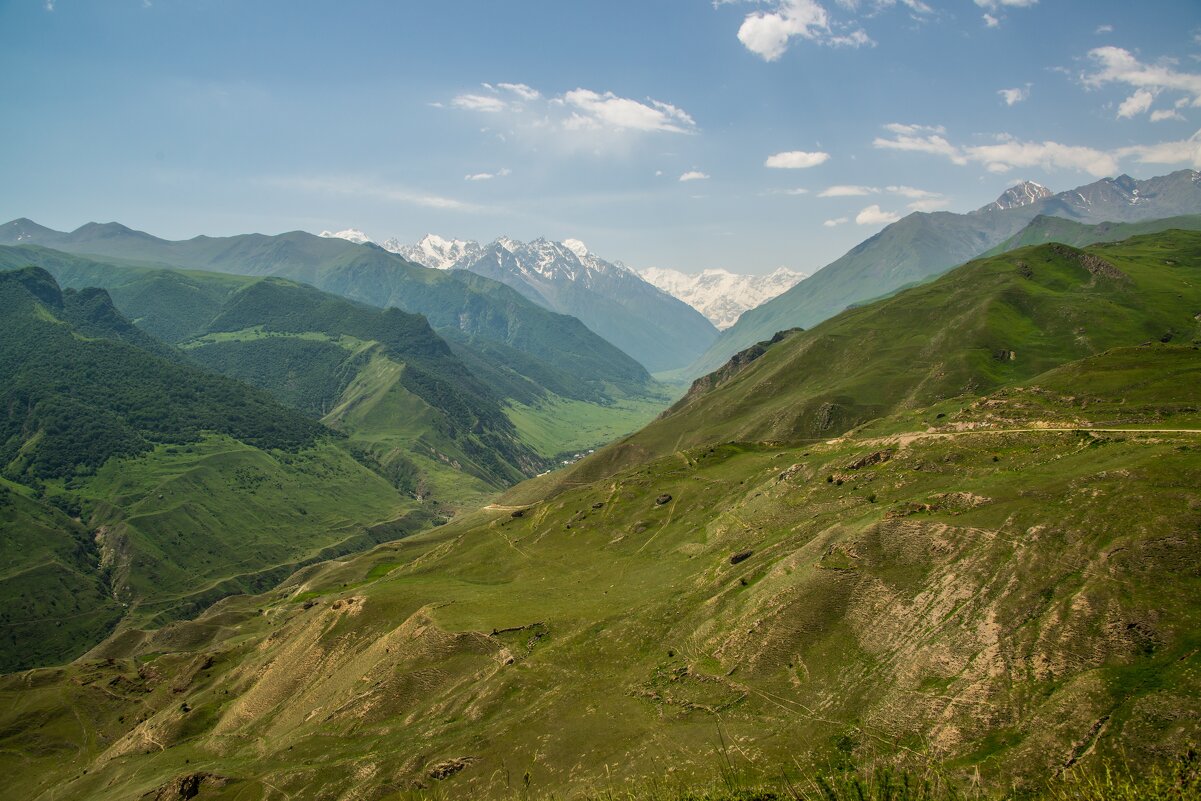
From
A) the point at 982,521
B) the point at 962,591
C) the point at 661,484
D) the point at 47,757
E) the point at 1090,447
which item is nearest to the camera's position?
the point at 962,591

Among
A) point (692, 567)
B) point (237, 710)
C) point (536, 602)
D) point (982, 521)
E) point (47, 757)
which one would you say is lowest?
point (47, 757)

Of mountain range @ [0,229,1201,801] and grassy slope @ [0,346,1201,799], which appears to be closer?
mountain range @ [0,229,1201,801]

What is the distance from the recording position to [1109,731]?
60906 mm

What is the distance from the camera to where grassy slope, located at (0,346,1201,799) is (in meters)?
69.2

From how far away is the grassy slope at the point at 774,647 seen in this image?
69.2 meters

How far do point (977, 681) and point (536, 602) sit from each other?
7642cm

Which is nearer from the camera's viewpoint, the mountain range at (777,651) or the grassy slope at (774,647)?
the mountain range at (777,651)

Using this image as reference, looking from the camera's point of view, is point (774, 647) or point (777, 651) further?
point (774, 647)

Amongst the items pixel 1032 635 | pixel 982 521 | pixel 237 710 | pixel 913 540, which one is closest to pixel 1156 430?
pixel 982 521

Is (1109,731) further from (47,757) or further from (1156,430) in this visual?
(47,757)

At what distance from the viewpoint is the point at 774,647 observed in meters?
88.6

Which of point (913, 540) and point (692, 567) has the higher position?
point (913, 540)

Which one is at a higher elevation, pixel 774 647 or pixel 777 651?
pixel 774 647

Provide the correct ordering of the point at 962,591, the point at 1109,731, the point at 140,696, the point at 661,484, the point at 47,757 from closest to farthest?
the point at 1109,731 → the point at 962,591 → the point at 47,757 → the point at 140,696 → the point at 661,484
